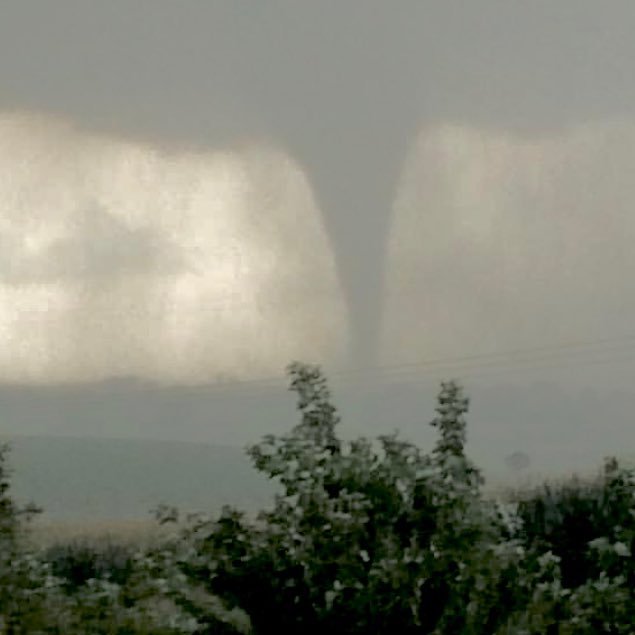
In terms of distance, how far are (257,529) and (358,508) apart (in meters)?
1.02

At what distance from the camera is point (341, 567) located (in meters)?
13.2

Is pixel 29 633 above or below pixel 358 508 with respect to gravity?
below

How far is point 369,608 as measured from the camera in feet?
42.9

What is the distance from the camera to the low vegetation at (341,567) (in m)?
13.1

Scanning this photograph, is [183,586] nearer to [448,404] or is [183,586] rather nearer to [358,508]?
[358,508]

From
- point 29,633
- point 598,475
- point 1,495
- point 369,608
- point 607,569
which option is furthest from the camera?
point 598,475

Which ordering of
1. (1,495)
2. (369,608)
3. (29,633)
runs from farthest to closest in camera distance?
(1,495) < (369,608) < (29,633)

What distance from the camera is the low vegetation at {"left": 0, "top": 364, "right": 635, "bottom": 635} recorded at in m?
13.1

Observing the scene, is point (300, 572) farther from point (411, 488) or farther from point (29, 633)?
point (29, 633)

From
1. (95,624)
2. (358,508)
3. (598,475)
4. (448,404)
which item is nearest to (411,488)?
(358,508)

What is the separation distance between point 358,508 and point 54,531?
6.98 m

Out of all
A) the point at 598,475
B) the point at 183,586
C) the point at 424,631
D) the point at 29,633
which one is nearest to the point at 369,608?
the point at 424,631

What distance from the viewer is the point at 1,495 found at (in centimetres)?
1399

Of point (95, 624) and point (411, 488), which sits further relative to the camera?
point (411, 488)
